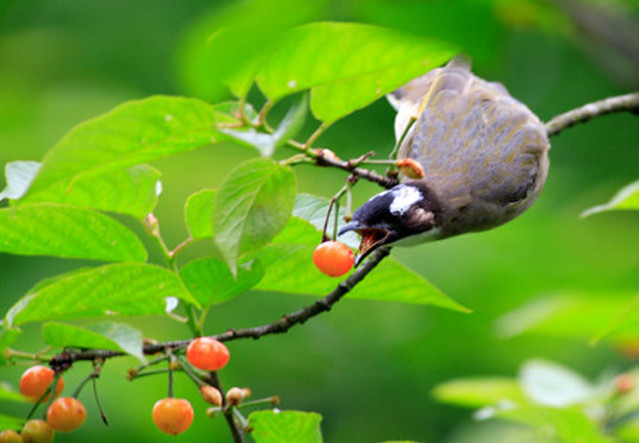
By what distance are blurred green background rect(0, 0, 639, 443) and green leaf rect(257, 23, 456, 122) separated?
3.24 meters

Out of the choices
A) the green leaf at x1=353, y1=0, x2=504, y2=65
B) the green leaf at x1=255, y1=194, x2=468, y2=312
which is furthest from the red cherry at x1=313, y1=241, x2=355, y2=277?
the green leaf at x1=353, y1=0, x2=504, y2=65

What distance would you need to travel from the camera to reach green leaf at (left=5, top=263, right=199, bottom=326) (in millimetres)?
1771

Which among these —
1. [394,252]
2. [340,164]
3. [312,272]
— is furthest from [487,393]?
[394,252]

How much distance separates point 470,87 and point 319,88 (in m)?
2.31

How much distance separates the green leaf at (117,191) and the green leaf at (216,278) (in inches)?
7.4

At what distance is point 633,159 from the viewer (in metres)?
7.80

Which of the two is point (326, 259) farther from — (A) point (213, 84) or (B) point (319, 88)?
(A) point (213, 84)

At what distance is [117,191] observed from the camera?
2000mm

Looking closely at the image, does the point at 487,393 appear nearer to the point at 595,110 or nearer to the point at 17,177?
the point at 595,110

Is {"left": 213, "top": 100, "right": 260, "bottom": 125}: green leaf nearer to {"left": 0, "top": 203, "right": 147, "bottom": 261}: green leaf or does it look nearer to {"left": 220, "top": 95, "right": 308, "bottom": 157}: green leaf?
{"left": 220, "top": 95, "right": 308, "bottom": 157}: green leaf

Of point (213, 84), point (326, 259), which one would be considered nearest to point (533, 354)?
point (326, 259)

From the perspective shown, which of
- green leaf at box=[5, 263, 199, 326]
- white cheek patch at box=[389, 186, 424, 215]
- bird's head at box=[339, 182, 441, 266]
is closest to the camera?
green leaf at box=[5, 263, 199, 326]

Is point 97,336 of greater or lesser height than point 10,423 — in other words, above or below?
above

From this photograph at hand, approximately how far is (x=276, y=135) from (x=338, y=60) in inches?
7.7
